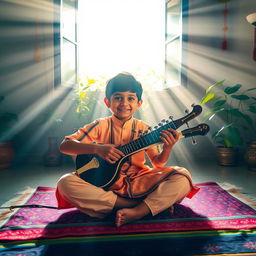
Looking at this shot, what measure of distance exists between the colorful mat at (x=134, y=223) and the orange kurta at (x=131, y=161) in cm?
16

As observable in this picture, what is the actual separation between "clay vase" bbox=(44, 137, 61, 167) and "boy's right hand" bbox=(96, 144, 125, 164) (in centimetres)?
196

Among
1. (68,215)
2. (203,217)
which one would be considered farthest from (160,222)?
(68,215)

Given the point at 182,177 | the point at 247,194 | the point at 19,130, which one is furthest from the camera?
the point at 19,130

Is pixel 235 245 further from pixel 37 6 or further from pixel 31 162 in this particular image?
pixel 37 6

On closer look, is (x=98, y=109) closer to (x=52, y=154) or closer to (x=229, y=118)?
(x=52, y=154)

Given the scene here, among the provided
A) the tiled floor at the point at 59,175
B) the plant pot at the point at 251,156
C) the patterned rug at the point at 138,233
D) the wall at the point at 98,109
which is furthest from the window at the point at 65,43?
the plant pot at the point at 251,156

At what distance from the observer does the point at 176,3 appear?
352 cm

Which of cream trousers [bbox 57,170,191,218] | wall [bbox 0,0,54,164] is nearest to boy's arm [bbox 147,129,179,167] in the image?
cream trousers [bbox 57,170,191,218]

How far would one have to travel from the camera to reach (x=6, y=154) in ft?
10.3

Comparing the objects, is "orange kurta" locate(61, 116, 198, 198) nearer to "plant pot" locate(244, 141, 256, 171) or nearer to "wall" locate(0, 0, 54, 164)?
"plant pot" locate(244, 141, 256, 171)

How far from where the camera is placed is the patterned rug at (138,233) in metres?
1.15

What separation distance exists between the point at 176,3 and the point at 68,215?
2.95m

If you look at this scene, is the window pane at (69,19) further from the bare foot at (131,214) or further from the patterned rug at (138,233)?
the bare foot at (131,214)

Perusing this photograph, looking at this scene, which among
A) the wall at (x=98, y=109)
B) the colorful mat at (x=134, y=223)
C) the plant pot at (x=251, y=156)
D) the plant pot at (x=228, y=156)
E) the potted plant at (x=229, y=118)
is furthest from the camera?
the wall at (x=98, y=109)
